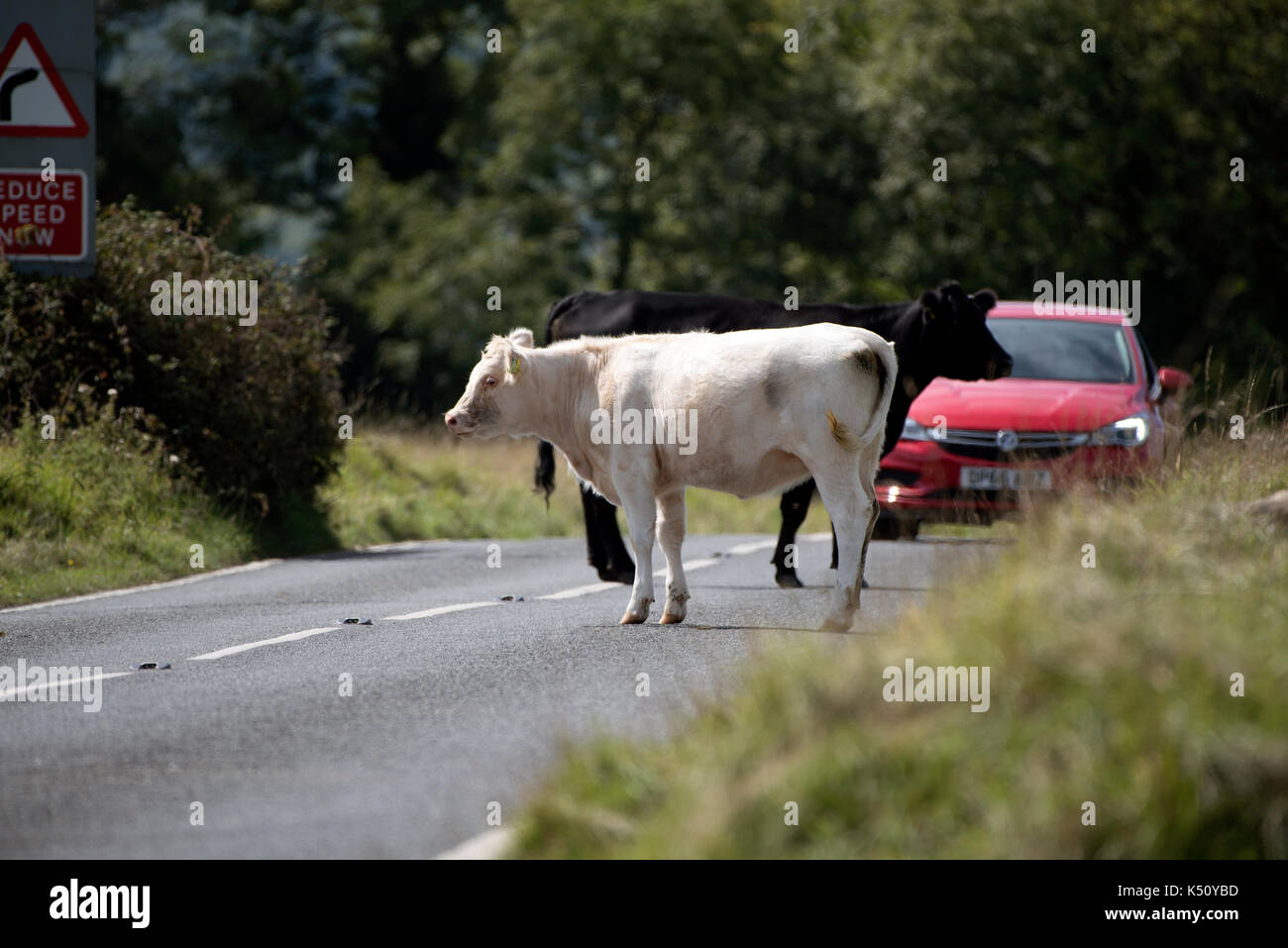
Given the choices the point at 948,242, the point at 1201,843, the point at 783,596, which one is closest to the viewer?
the point at 1201,843

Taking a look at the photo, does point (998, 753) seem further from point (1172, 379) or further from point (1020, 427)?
point (1172, 379)

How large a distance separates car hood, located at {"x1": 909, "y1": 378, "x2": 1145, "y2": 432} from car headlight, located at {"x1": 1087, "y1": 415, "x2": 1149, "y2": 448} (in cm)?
6

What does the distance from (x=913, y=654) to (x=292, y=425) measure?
14299 mm

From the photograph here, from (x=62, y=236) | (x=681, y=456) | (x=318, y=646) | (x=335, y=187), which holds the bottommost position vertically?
(x=318, y=646)

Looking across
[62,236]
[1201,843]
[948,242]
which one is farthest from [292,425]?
[948,242]

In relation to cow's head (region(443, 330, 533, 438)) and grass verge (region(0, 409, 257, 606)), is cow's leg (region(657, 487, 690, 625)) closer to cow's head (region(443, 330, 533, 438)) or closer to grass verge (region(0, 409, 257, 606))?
cow's head (region(443, 330, 533, 438))

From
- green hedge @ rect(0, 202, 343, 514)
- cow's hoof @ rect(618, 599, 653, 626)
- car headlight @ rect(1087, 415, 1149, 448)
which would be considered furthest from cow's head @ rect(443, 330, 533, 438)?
green hedge @ rect(0, 202, 343, 514)

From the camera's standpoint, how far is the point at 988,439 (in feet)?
48.3

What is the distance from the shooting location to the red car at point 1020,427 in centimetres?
1427

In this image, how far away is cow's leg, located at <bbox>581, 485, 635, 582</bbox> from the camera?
13438 mm

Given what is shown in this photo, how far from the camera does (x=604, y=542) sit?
13781 mm

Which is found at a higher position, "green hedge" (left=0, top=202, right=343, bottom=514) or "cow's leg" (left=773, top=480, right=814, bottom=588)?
"green hedge" (left=0, top=202, right=343, bottom=514)

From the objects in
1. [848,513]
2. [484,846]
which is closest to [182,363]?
[848,513]

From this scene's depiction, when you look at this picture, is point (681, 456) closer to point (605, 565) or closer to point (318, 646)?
point (318, 646)
